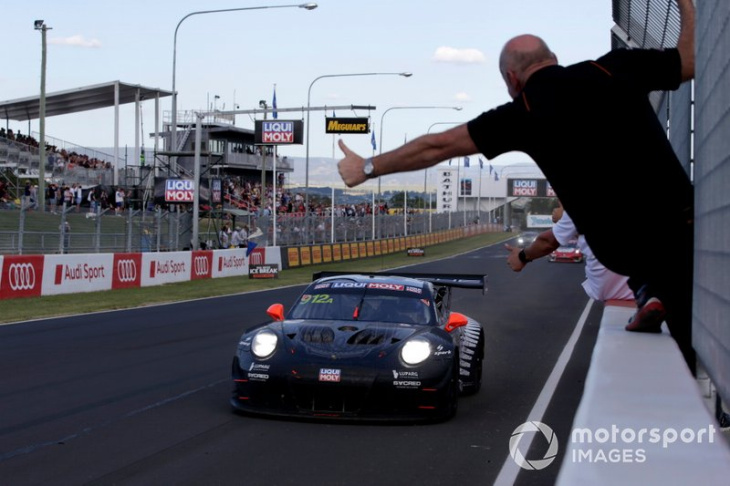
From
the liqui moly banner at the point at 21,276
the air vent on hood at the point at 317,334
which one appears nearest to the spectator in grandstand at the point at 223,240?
the liqui moly banner at the point at 21,276

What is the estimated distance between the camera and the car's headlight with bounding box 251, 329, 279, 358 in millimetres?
9734

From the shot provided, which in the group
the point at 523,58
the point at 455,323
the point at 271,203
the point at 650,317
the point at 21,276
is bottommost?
the point at 21,276

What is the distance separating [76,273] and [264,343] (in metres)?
17.9

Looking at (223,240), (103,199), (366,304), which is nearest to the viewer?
(366,304)

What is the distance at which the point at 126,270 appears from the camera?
29.6 m

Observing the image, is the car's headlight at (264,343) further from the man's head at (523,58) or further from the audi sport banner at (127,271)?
the audi sport banner at (127,271)

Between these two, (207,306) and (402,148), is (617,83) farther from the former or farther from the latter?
(207,306)

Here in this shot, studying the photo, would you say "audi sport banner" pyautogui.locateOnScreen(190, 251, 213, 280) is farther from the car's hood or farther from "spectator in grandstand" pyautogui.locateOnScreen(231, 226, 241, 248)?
the car's hood

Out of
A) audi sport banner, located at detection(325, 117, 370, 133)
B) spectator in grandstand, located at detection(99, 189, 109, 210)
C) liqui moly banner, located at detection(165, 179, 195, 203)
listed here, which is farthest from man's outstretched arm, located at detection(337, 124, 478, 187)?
audi sport banner, located at detection(325, 117, 370, 133)

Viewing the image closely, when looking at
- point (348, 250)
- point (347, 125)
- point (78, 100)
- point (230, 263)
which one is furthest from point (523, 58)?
point (78, 100)

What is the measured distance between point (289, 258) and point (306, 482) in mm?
37758

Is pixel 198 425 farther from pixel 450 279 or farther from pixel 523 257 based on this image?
pixel 523 257

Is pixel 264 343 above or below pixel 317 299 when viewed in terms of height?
below

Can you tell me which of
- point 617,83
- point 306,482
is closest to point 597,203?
point 617,83
